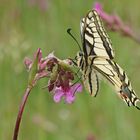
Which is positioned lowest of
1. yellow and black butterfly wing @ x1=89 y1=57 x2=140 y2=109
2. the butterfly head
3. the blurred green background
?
yellow and black butterfly wing @ x1=89 y1=57 x2=140 y2=109

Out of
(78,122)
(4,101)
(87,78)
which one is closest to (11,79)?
(4,101)

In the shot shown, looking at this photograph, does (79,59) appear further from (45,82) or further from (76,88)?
(45,82)

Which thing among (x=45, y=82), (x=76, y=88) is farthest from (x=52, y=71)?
(x=45, y=82)

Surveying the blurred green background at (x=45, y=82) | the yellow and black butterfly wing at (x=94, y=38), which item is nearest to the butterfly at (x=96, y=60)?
the yellow and black butterfly wing at (x=94, y=38)

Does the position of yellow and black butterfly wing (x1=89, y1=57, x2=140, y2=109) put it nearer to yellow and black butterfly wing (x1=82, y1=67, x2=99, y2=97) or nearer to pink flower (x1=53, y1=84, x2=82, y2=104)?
yellow and black butterfly wing (x1=82, y1=67, x2=99, y2=97)

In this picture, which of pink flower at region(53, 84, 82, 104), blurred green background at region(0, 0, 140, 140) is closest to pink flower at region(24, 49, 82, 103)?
pink flower at region(53, 84, 82, 104)

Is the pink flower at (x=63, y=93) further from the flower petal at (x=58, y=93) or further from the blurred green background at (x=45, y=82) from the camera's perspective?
the blurred green background at (x=45, y=82)

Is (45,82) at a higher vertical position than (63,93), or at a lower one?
higher
